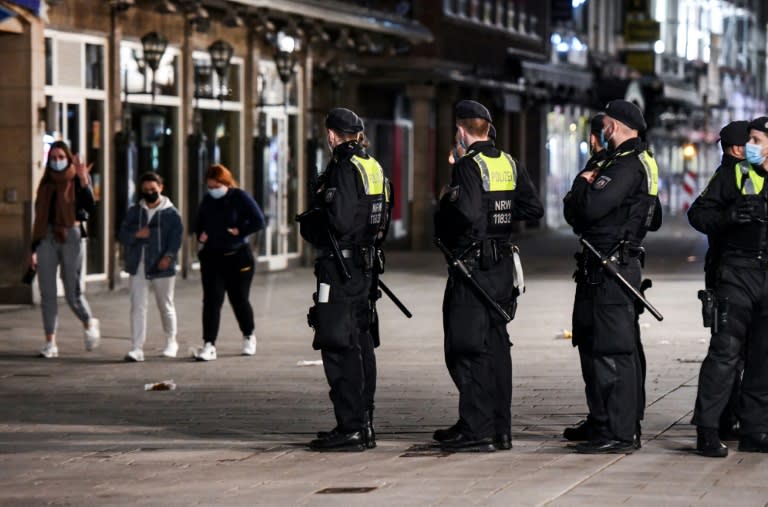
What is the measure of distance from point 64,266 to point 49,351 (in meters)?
0.76

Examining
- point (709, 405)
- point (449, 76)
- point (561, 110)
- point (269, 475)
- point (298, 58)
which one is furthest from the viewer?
point (561, 110)

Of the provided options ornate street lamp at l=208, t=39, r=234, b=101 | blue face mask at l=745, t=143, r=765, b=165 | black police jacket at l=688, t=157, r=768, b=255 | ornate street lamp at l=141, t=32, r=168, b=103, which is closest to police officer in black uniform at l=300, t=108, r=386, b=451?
black police jacket at l=688, t=157, r=768, b=255

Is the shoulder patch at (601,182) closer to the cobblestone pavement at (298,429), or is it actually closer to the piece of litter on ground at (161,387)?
the cobblestone pavement at (298,429)

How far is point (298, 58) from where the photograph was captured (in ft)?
101

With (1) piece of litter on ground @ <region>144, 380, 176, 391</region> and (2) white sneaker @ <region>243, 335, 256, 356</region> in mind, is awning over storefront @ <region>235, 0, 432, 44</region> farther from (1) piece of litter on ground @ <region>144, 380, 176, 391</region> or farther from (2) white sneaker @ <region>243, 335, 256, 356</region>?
(1) piece of litter on ground @ <region>144, 380, 176, 391</region>

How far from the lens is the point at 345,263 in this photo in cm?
1077

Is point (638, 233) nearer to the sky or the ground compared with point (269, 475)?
nearer to the sky

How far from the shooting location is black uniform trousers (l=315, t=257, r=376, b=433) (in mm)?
10773

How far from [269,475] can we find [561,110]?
42.0 m

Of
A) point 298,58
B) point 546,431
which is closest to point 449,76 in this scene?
point 298,58

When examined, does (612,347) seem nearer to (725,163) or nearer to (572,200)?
(572,200)

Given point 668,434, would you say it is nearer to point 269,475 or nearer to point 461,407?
point 461,407

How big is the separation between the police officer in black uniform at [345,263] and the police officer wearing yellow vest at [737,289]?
5.60 ft

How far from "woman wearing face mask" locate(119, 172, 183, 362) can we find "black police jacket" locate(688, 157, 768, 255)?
665 cm
